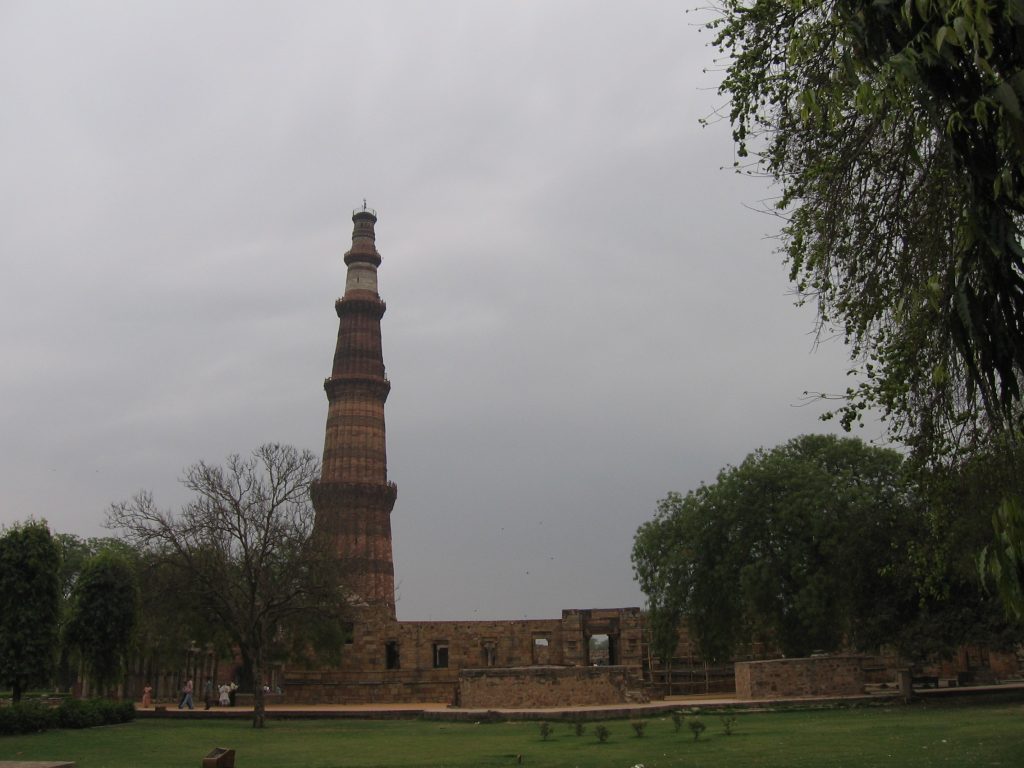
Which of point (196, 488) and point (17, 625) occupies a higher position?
point (196, 488)

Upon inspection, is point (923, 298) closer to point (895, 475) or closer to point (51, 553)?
point (51, 553)

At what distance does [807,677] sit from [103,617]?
58.7 feet

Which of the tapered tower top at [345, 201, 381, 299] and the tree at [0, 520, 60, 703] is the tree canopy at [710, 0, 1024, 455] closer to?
the tree at [0, 520, 60, 703]

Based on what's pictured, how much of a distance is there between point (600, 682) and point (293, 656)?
12.0 meters

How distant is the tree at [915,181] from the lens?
4.25 meters

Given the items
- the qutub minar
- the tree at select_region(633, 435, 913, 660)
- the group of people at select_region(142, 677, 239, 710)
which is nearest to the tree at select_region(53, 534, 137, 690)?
the group of people at select_region(142, 677, 239, 710)

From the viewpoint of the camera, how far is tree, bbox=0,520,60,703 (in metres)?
19.0

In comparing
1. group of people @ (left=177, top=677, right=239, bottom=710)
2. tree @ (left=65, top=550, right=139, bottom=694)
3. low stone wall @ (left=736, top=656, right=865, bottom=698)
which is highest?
tree @ (left=65, top=550, right=139, bottom=694)

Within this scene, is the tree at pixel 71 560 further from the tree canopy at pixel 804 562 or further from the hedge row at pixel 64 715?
the tree canopy at pixel 804 562

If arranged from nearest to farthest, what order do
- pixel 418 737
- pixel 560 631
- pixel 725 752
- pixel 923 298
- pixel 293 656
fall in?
1. pixel 923 298
2. pixel 725 752
3. pixel 418 737
4. pixel 293 656
5. pixel 560 631

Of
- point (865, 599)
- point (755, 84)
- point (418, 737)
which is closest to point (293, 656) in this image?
point (418, 737)

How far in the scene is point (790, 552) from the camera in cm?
2689

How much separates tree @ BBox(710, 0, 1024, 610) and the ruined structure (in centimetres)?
1699

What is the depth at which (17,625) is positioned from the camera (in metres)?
19.1
